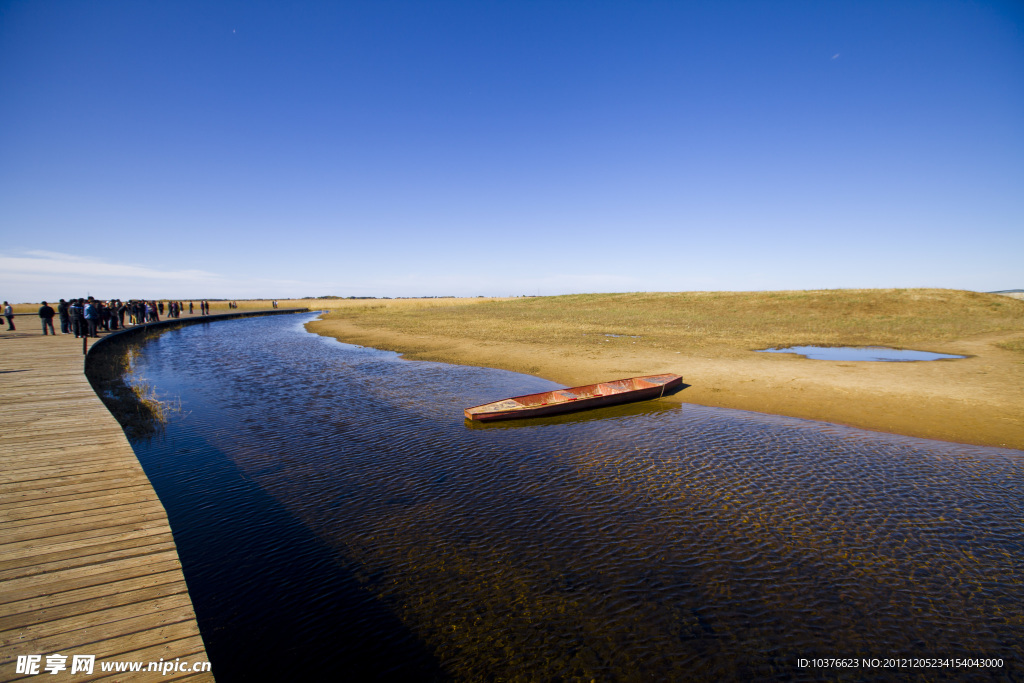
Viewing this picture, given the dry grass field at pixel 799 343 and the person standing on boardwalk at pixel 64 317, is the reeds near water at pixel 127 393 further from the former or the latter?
the dry grass field at pixel 799 343

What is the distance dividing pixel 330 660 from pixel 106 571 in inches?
114

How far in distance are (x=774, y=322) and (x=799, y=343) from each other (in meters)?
16.1

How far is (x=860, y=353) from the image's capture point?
27766 mm

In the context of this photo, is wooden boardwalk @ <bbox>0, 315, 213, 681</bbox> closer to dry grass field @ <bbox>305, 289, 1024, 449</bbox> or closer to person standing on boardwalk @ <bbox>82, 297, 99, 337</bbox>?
dry grass field @ <bbox>305, 289, 1024, 449</bbox>

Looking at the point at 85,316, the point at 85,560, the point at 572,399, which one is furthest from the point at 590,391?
the point at 85,316

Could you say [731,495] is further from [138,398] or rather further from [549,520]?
[138,398]

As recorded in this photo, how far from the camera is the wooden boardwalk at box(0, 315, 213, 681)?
4301mm

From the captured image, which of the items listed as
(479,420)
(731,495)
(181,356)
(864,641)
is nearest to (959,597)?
(864,641)

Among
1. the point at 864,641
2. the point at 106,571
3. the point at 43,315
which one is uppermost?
the point at 43,315

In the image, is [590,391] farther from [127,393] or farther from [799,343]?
[799,343]

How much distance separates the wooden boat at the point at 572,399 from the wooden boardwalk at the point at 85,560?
940 cm

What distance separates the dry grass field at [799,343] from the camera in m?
16.0

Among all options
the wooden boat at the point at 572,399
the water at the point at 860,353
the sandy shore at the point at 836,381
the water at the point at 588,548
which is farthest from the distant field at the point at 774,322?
the water at the point at 588,548

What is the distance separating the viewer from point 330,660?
5688mm
